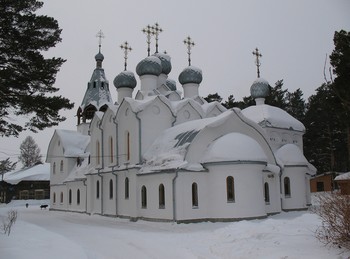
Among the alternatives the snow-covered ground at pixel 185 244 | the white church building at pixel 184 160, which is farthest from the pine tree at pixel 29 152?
the snow-covered ground at pixel 185 244

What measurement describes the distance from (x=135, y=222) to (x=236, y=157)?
6.00 metres

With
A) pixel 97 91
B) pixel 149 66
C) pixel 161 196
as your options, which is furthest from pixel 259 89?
pixel 97 91

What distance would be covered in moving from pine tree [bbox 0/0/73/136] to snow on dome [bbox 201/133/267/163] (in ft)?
21.1

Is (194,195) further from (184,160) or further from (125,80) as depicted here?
(125,80)

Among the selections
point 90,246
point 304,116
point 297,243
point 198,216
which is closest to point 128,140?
point 198,216

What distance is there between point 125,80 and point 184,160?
10.5m

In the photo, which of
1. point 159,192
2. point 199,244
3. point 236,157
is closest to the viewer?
point 199,244

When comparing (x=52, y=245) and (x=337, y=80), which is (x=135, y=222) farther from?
(x=337, y=80)

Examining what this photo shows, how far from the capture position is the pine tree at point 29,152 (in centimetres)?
6225

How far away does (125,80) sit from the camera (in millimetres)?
25719

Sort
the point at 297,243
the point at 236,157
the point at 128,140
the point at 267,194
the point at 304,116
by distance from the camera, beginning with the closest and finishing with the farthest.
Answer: the point at 297,243 < the point at 236,157 < the point at 267,194 < the point at 128,140 < the point at 304,116

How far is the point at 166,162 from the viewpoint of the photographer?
17.5m

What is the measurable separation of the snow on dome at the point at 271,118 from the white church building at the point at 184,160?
0.07 m

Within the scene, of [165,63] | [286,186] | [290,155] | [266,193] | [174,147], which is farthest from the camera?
[165,63]
